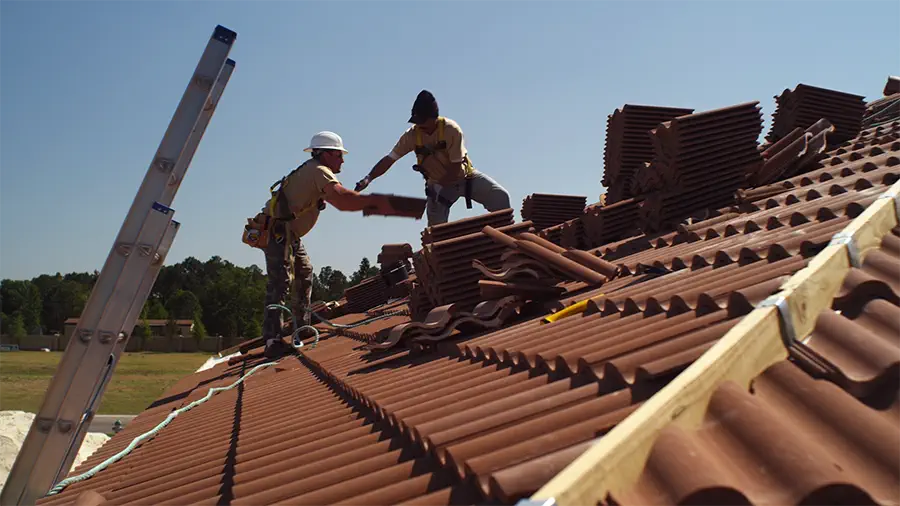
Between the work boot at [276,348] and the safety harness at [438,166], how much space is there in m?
2.48

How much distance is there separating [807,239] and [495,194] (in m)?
5.41

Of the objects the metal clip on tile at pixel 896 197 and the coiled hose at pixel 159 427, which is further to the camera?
the coiled hose at pixel 159 427

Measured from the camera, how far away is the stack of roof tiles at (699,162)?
285 inches

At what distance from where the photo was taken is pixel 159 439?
16.9 feet

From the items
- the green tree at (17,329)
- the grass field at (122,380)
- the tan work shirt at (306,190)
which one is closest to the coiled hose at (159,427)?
the tan work shirt at (306,190)

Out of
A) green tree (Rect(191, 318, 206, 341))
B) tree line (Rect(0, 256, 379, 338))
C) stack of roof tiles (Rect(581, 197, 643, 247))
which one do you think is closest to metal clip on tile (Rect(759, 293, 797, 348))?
stack of roof tiles (Rect(581, 197, 643, 247))

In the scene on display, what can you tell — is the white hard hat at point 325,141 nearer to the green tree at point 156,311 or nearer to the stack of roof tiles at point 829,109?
the stack of roof tiles at point 829,109

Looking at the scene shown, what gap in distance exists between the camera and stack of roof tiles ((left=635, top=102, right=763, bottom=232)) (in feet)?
23.8

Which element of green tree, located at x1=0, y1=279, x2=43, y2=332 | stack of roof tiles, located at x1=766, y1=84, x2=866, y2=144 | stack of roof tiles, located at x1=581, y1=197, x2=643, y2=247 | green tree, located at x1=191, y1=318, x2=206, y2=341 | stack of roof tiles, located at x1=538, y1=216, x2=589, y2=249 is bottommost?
green tree, located at x1=0, y1=279, x2=43, y2=332

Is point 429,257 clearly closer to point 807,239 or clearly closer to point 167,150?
point 167,150

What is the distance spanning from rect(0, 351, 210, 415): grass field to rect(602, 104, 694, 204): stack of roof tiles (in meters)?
22.7

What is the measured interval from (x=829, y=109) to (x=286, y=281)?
7.12 m

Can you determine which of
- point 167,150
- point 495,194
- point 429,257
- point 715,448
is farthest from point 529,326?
point 495,194

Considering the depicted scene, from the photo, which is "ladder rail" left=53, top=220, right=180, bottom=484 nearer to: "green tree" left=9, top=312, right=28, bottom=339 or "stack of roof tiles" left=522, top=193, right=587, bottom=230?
"stack of roof tiles" left=522, top=193, right=587, bottom=230
